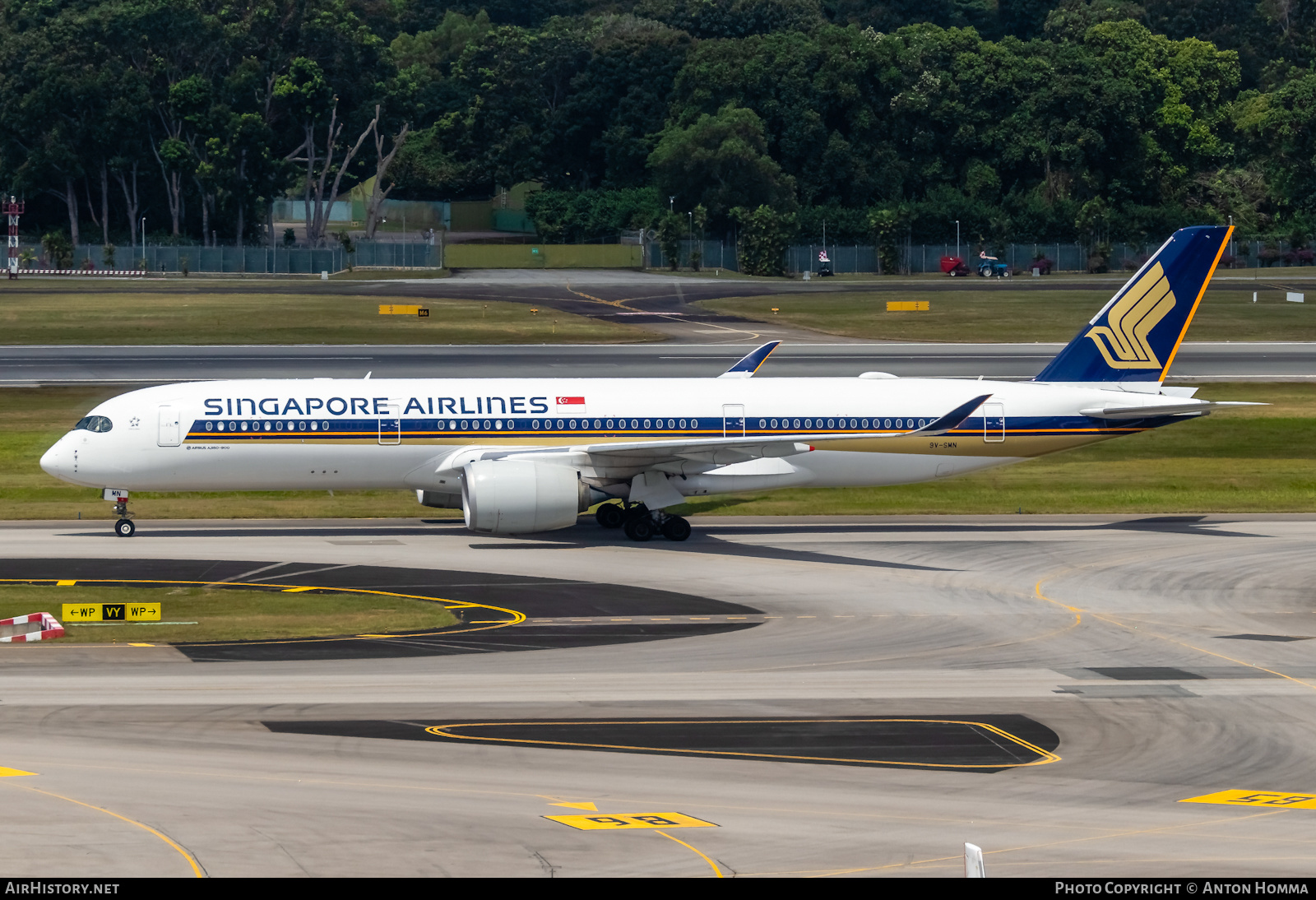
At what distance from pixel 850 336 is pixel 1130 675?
236 ft

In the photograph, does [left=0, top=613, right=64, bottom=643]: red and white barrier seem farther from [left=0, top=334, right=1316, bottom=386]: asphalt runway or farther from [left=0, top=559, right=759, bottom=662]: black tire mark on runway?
[left=0, top=334, right=1316, bottom=386]: asphalt runway

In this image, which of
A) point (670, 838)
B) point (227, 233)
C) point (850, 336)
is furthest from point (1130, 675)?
point (227, 233)

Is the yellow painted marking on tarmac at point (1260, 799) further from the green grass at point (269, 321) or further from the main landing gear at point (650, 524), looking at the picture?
the green grass at point (269, 321)

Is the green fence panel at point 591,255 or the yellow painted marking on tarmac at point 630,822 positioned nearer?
the yellow painted marking on tarmac at point 630,822

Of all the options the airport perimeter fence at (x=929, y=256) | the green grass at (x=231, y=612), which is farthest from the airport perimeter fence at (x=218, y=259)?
the green grass at (x=231, y=612)

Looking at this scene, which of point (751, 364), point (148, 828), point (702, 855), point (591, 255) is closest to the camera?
point (702, 855)

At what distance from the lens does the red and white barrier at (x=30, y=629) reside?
3117cm

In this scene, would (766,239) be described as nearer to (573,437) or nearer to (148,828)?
(573,437)

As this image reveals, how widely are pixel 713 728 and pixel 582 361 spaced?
58.7 m

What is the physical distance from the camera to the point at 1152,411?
46.0 m

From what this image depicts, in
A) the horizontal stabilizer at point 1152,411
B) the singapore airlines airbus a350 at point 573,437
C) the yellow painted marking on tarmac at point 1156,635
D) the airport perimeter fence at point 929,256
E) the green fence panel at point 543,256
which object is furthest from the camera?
the green fence panel at point 543,256

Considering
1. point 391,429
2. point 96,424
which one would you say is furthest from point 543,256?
point 96,424

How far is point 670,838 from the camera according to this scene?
19.5 m

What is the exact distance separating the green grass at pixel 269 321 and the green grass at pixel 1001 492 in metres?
34.6
